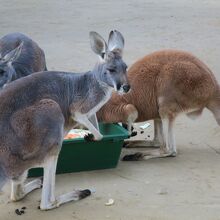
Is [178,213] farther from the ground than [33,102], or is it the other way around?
[33,102]

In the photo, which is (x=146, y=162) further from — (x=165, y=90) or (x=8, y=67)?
(x=8, y=67)

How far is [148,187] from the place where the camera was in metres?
4.16

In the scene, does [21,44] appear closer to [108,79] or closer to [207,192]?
[108,79]

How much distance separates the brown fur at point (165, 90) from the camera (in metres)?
4.55

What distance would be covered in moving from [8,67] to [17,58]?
0.29 m

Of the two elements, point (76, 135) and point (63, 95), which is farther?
point (76, 135)

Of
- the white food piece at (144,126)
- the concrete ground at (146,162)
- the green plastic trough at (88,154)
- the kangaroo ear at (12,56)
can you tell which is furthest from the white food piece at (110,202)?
the white food piece at (144,126)

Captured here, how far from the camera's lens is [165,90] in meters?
4.56

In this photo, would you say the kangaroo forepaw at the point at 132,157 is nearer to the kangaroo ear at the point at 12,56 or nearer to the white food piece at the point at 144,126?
the white food piece at the point at 144,126

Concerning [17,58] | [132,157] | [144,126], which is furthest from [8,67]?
[144,126]

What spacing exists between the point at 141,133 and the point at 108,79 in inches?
60.3

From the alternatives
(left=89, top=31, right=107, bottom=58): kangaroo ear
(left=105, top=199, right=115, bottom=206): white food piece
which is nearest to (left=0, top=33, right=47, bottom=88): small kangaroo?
(left=89, top=31, right=107, bottom=58): kangaroo ear

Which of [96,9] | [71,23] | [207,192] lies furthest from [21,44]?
[96,9]

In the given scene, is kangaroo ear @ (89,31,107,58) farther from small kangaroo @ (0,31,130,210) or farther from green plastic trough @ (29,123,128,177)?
green plastic trough @ (29,123,128,177)
